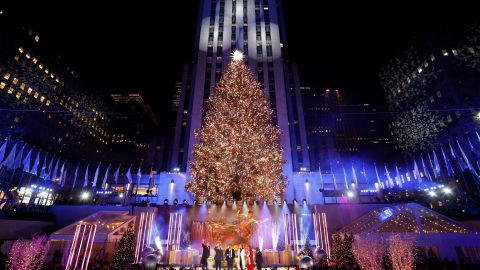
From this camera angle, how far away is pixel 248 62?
39.8 m

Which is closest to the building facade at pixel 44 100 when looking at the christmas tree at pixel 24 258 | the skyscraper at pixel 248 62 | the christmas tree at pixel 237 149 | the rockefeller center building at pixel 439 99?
the skyscraper at pixel 248 62

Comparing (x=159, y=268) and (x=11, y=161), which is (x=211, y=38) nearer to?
(x=11, y=161)

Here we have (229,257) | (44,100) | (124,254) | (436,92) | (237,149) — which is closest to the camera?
(229,257)

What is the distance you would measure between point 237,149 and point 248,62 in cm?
2576

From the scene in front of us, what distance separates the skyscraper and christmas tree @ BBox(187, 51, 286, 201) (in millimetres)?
15430

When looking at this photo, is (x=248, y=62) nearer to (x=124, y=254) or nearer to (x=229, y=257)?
(x=229, y=257)

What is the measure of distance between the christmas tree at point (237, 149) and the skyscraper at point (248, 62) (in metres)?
15.4

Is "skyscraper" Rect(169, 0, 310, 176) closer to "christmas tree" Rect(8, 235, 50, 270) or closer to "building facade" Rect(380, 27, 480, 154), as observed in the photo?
"building facade" Rect(380, 27, 480, 154)

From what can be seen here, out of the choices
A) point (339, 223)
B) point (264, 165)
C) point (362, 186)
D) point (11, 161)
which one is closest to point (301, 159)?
point (362, 186)

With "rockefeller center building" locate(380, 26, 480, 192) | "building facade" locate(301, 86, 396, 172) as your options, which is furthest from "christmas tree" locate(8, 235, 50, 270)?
"building facade" locate(301, 86, 396, 172)

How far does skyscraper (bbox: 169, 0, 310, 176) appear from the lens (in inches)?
1469

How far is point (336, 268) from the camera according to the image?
12336mm

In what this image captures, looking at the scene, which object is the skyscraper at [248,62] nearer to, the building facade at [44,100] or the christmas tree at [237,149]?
the christmas tree at [237,149]

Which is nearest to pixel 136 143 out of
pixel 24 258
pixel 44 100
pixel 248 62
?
pixel 44 100
